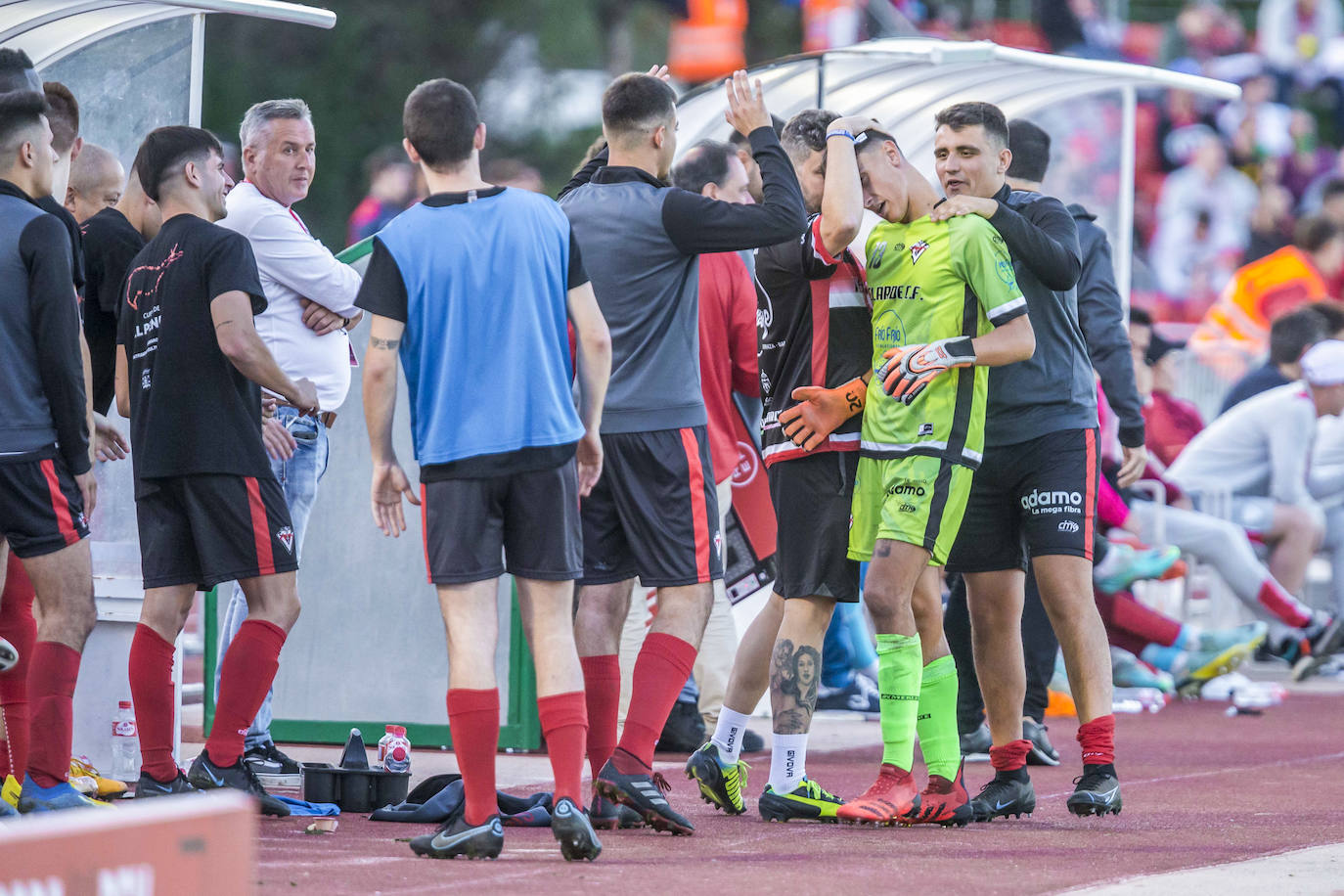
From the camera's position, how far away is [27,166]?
5559mm

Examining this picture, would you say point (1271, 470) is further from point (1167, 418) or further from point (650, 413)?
point (650, 413)

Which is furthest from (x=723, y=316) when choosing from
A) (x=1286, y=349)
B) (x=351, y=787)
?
(x=1286, y=349)

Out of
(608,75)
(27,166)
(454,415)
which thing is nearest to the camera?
(454,415)

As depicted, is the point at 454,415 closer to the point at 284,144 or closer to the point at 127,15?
the point at 284,144

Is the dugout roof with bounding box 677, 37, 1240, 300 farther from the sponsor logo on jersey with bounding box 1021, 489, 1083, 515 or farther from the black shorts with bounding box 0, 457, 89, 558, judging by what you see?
the black shorts with bounding box 0, 457, 89, 558

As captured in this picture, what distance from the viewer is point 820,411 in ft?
19.5

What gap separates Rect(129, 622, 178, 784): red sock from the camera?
19.2ft

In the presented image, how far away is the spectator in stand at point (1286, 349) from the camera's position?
40.7 feet

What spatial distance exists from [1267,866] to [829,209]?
2.29 m

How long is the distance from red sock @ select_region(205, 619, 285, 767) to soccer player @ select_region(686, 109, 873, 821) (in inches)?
55.7

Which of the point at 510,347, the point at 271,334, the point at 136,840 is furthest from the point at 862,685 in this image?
the point at 136,840

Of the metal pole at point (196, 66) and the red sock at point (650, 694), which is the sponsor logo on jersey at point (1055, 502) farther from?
the metal pole at point (196, 66)

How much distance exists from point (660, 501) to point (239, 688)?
1.45 m

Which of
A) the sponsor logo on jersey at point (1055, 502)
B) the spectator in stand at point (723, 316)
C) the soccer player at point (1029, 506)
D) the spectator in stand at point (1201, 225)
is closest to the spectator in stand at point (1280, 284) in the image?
the spectator in stand at point (1201, 225)
